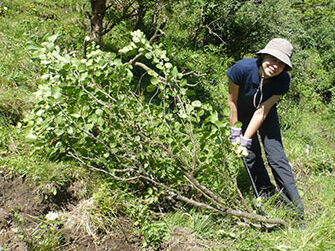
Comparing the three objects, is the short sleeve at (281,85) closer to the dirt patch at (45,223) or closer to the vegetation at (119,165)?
the vegetation at (119,165)

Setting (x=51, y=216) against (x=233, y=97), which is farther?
(x=233, y=97)

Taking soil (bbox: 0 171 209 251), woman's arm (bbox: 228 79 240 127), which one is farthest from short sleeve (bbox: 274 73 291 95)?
soil (bbox: 0 171 209 251)

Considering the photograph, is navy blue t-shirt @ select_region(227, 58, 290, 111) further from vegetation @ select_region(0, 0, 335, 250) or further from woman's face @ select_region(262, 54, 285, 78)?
vegetation @ select_region(0, 0, 335, 250)

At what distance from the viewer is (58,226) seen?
2.05 m

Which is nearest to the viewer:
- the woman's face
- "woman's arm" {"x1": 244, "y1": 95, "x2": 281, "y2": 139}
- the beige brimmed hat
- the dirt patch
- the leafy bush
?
the dirt patch

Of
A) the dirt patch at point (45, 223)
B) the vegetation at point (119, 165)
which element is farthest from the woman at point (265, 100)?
the dirt patch at point (45, 223)

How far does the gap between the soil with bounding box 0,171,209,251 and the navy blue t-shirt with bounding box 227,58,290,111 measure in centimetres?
141

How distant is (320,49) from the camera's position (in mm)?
8609

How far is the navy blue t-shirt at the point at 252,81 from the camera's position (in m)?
2.56

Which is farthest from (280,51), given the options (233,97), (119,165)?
(119,165)

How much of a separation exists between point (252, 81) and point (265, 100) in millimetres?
224

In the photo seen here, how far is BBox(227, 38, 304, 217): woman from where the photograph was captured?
7.87 ft

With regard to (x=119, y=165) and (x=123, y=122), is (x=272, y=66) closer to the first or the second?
(x=123, y=122)

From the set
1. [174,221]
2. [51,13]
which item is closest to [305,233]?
[174,221]
